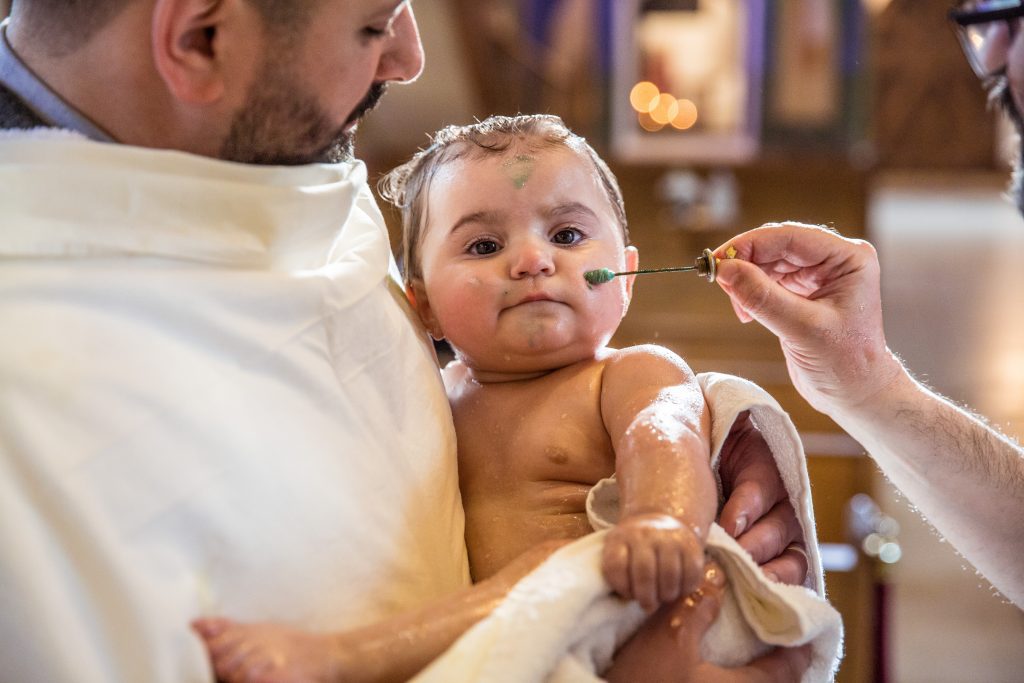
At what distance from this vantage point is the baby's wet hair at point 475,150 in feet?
5.42

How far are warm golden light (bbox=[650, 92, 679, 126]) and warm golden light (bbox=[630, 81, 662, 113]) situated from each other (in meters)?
0.05

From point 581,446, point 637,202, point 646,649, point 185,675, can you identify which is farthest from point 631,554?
point 637,202

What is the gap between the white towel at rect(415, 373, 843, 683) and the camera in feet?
3.65

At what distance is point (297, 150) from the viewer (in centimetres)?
133

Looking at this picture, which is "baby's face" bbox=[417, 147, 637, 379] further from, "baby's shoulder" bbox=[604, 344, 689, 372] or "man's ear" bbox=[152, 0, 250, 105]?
"man's ear" bbox=[152, 0, 250, 105]

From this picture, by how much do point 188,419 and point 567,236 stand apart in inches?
28.1

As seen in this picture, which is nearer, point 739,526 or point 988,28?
point 739,526

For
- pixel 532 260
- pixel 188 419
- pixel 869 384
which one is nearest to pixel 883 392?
pixel 869 384

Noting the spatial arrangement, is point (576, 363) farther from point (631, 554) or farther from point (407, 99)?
point (407, 99)

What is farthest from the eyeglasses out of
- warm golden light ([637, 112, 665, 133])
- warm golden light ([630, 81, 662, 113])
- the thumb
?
warm golden light ([630, 81, 662, 113])

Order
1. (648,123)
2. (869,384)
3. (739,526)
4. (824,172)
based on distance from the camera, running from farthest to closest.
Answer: (648,123) < (824,172) < (869,384) < (739,526)

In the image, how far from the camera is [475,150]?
65.1 inches

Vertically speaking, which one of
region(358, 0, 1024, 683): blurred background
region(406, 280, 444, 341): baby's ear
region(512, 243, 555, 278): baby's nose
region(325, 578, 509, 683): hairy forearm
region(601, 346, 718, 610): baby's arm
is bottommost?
region(358, 0, 1024, 683): blurred background

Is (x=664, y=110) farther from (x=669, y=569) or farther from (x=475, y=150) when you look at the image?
(x=669, y=569)
